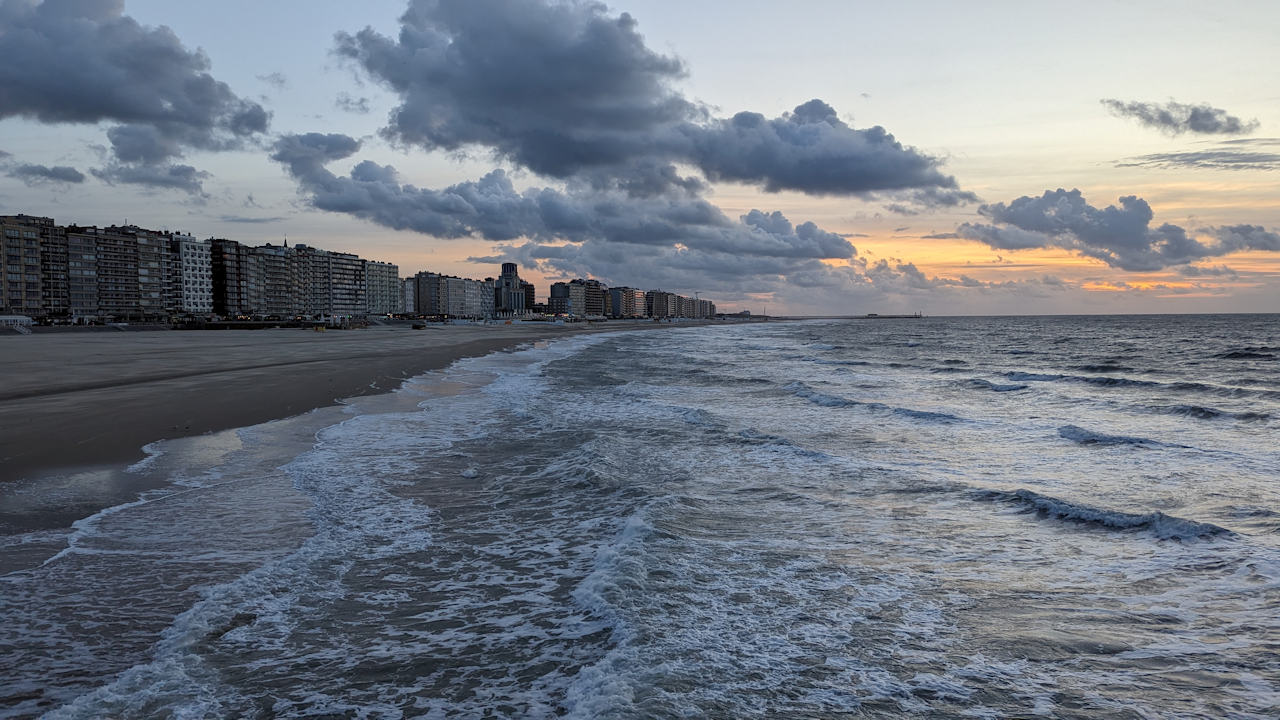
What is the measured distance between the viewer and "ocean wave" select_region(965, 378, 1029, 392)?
2727cm

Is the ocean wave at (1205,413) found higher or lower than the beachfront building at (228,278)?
lower

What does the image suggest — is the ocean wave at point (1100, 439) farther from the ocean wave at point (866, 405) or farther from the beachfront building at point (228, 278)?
the beachfront building at point (228, 278)

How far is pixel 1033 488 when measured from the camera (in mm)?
10969

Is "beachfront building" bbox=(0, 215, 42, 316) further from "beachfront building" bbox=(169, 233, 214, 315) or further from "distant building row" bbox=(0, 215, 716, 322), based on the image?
"beachfront building" bbox=(169, 233, 214, 315)

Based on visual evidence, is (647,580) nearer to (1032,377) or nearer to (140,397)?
(140,397)

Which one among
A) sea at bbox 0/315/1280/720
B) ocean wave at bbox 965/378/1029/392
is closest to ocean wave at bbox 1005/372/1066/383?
ocean wave at bbox 965/378/1029/392

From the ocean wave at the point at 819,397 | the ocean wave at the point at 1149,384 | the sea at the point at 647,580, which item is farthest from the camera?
the ocean wave at the point at 1149,384

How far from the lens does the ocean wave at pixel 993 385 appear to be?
27.3 metres

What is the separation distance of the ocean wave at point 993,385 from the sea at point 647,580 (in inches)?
485

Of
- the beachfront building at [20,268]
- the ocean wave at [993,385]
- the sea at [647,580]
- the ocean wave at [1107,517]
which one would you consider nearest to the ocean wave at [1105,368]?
the ocean wave at [993,385]

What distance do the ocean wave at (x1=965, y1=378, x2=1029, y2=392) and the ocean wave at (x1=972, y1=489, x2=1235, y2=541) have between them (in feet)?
60.8

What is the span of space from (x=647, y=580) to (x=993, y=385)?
85.9 ft

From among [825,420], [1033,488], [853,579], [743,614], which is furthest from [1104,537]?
[825,420]

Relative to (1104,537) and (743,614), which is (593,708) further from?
(1104,537)
